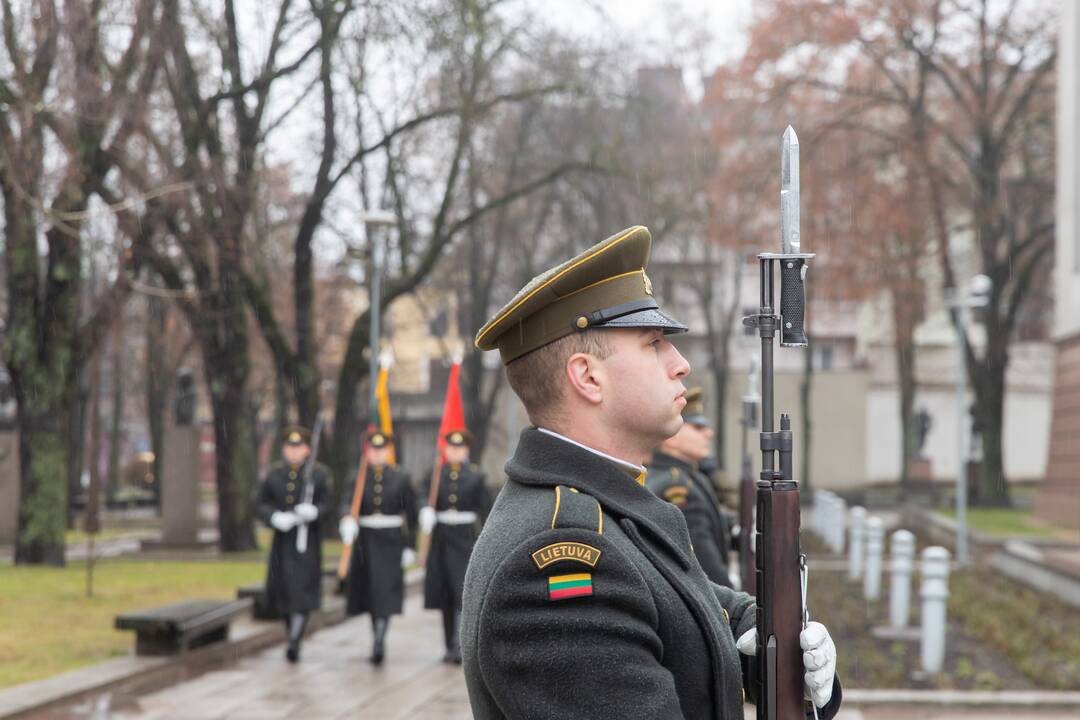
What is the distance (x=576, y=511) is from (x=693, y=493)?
16.1ft

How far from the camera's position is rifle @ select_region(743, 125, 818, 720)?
2748 mm

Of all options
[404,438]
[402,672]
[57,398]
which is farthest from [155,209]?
[404,438]

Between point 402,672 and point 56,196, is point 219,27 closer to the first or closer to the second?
point 56,196

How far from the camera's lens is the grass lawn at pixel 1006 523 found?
26516 millimetres

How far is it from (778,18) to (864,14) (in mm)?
1874

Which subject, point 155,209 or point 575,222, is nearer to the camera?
point 155,209

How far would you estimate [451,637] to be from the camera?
1250cm

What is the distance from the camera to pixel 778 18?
1312 inches

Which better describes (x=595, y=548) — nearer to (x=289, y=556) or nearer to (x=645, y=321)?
(x=645, y=321)

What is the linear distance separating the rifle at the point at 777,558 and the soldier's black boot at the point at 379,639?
31.9 ft

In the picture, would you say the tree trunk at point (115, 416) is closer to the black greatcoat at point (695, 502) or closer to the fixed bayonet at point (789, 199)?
the black greatcoat at point (695, 502)

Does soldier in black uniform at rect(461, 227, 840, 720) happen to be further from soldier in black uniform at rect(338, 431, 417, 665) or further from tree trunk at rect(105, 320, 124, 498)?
tree trunk at rect(105, 320, 124, 498)

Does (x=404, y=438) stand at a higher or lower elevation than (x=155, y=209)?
lower

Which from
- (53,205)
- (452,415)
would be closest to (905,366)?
(53,205)
